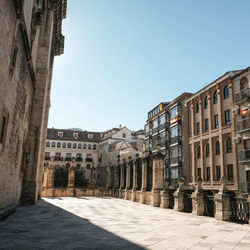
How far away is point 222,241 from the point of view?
7047 millimetres

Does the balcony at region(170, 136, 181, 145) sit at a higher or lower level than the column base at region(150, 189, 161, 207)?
higher

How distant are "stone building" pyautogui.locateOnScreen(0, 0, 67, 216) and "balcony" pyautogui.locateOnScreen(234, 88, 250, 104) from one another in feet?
67.1

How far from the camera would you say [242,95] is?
27500mm

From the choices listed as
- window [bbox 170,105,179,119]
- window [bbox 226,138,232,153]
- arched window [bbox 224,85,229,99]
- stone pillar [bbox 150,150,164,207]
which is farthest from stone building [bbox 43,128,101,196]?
stone pillar [bbox 150,150,164,207]

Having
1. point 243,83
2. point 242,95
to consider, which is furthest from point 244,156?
point 243,83

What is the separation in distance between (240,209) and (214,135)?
21.2 meters

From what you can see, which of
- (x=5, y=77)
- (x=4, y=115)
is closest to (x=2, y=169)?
(x=4, y=115)

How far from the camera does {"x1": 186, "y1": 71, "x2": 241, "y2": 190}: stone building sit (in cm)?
2883

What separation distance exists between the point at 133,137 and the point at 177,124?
32.6 metres

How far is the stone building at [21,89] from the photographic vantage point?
884 cm

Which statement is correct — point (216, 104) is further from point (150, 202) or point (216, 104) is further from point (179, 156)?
point (150, 202)

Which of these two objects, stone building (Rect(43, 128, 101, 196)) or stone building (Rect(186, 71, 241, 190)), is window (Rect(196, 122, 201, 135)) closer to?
stone building (Rect(186, 71, 241, 190))

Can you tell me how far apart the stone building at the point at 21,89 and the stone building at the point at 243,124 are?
20457mm

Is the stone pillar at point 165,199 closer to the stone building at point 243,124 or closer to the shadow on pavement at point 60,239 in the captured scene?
the shadow on pavement at point 60,239
